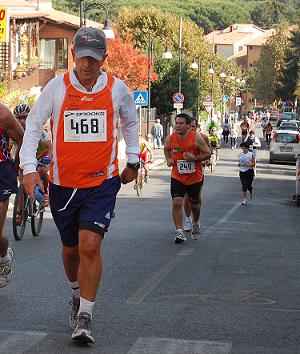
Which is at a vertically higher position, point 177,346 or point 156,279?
point 177,346

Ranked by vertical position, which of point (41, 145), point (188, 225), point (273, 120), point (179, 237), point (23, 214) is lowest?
point (273, 120)

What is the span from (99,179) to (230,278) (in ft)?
13.5

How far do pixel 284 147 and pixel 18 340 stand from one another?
44103 mm

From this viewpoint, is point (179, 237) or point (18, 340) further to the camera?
point (179, 237)

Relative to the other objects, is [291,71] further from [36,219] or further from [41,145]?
[41,145]

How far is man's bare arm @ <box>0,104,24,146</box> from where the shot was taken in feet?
28.6

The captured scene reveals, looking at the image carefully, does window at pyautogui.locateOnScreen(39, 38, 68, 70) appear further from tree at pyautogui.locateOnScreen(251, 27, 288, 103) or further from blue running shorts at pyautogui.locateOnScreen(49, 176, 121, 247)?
tree at pyautogui.locateOnScreen(251, 27, 288, 103)

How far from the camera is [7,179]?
30.0ft

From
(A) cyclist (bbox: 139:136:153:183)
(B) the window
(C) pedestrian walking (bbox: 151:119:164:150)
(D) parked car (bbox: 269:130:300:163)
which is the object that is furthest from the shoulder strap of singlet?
(B) the window

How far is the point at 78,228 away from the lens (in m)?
7.35

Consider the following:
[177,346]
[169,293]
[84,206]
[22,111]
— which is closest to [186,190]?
[22,111]

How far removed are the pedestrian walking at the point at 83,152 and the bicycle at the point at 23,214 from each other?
752 cm

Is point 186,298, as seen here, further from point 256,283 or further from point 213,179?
point 213,179

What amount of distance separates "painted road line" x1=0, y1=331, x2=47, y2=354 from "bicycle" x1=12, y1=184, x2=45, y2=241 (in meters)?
7.50
